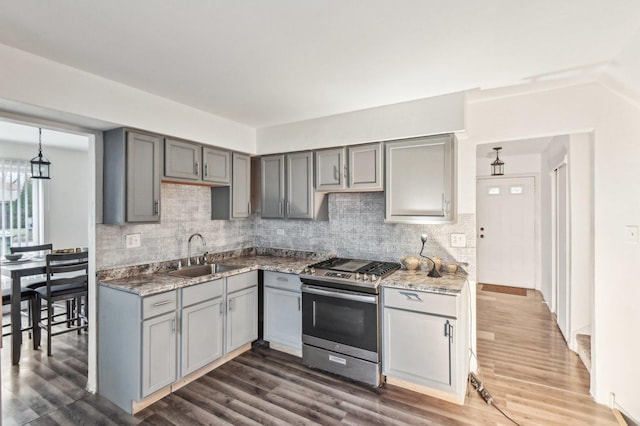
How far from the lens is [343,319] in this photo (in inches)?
109

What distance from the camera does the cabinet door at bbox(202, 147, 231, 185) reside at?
125 inches

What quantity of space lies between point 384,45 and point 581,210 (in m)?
2.70

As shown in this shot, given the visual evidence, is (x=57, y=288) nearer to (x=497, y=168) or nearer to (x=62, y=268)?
(x=62, y=268)

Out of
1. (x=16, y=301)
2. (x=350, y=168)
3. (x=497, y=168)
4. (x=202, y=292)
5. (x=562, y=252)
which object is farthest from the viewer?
(x=497, y=168)

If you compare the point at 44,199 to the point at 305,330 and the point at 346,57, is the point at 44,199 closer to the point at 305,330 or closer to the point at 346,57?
the point at 305,330

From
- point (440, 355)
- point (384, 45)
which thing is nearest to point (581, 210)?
point (440, 355)

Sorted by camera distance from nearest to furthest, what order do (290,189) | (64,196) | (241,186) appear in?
(290,189)
(241,186)
(64,196)

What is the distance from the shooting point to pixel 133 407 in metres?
2.31

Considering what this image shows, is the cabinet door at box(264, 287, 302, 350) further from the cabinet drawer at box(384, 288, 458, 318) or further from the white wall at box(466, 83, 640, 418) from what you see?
the white wall at box(466, 83, 640, 418)

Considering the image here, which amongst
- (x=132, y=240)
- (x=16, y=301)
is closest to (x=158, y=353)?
(x=132, y=240)

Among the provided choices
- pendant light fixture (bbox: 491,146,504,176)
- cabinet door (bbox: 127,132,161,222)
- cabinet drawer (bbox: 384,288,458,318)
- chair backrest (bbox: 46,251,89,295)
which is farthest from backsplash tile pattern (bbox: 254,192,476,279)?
pendant light fixture (bbox: 491,146,504,176)

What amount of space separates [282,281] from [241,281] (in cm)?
40

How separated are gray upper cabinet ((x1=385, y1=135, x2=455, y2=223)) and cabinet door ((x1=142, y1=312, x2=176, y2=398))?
2059mm

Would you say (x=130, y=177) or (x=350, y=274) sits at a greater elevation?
(x=130, y=177)
